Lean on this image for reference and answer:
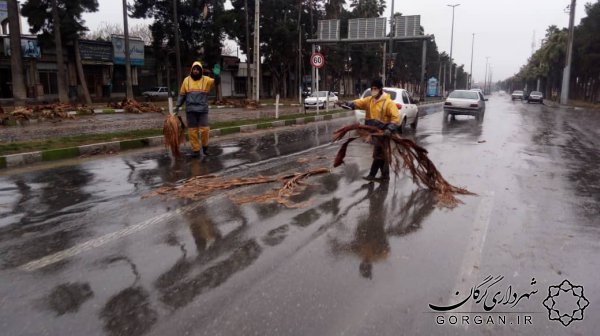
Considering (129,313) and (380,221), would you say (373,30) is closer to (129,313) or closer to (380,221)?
(380,221)

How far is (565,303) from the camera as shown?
11.4 ft

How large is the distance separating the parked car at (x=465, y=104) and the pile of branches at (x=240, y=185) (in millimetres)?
15907

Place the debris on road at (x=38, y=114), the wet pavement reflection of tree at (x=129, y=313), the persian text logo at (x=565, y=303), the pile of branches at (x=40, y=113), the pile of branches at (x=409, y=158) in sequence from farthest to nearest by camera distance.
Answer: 1. the pile of branches at (x=40, y=113)
2. the debris on road at (x=38, y=114)
3. the pile of branches at (x=409, y=158)
4. the persian text logo at (x=565, y=303)
5. the wet pavement reflection of tree at (x=129, y=313)

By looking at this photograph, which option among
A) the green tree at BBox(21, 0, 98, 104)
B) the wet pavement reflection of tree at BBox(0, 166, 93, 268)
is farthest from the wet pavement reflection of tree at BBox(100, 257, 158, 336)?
the green tree at BBox(21, 0, 98, 104)

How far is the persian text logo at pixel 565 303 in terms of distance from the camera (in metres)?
3.28

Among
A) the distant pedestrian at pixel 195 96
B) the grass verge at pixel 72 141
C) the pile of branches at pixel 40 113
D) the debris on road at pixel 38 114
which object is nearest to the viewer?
the distant pedestrian at pixel 195 96

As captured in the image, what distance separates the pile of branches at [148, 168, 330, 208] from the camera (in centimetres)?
621

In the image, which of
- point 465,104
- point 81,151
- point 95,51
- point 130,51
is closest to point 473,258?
point 81,151

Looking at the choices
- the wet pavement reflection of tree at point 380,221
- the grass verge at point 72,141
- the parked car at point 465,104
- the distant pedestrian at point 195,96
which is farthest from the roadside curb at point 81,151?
the parked car at point 465,104

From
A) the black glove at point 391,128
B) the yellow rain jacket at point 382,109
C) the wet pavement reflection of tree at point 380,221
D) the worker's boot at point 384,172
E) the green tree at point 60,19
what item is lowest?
the wet pavement reflection of tree at point 380,221

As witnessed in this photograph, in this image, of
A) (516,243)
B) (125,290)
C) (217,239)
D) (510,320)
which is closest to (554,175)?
(516,243)

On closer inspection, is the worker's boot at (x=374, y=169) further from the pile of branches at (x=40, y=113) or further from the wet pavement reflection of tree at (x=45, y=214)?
the pile of branches at (x=40, y=113)

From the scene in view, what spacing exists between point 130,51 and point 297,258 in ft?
141

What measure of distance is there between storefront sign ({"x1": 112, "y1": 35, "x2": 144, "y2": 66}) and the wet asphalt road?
37274 mm
